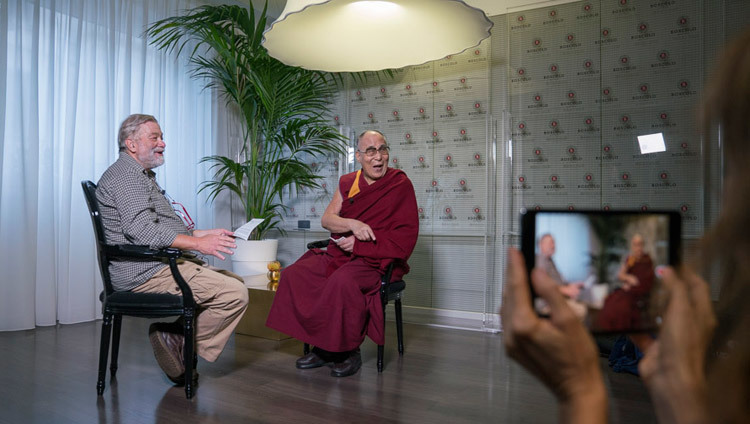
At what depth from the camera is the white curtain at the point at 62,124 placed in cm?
373

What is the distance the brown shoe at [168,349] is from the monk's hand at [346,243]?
3.37 feet

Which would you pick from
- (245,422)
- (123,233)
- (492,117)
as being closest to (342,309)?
(245,422)

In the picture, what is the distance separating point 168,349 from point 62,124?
7.91 feet

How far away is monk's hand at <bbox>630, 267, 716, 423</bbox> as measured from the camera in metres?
0.51

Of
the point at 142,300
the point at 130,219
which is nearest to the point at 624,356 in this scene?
the point at 142,300

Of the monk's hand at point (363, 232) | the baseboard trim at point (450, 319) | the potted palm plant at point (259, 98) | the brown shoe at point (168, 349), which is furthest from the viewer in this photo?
the potted palm plant at point (259, 98)

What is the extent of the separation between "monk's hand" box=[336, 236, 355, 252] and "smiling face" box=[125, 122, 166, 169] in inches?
43.7

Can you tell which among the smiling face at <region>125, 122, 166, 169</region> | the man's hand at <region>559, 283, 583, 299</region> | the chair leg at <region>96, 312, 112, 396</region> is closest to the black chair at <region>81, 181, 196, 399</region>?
the chair leg at <region>96, 312, 112, 396</region>

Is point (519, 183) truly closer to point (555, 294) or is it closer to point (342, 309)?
point (342, 309)

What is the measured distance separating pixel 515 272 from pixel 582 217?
12 cm

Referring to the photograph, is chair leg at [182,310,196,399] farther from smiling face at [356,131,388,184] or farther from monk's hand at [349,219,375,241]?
smiling face at [356,131,388,184]

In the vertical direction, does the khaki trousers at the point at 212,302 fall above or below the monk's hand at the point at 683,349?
below

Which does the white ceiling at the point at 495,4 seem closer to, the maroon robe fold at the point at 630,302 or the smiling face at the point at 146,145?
the smiling face at the point at 146,145

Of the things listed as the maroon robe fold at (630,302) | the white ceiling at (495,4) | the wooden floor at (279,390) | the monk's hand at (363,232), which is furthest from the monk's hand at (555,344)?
the white ceiling at (495,4)
